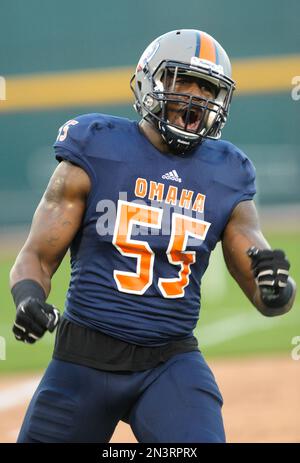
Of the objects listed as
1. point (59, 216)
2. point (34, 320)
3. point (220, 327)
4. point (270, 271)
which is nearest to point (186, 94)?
point (59, 216)

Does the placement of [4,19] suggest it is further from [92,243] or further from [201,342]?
[92,243]

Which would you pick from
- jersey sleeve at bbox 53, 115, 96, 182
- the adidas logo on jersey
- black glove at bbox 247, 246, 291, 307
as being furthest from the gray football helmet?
black glove at bbox 247, 246, 291, 307

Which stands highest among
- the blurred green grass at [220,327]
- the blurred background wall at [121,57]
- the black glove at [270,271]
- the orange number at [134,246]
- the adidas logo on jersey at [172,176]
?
the blurred background wall at [121,57]

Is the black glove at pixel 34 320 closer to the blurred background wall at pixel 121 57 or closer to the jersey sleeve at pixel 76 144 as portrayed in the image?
the jersey sleeve at pixel 76 144

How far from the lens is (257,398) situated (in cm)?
738

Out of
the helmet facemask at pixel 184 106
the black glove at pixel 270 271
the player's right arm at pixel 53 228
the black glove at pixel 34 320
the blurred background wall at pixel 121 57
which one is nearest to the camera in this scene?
the black glove at pixel 34 320

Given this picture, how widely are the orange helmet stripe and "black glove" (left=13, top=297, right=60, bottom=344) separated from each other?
4.06 feet

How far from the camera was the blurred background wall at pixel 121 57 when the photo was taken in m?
15.1

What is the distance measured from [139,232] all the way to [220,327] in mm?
6381

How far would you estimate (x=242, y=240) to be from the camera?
145 inches

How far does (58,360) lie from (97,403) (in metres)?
0.23

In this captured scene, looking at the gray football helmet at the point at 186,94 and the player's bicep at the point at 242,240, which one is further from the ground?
the gray football helmet at the point at 186,94

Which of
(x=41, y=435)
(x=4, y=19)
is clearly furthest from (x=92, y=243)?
(x=4, y=19)

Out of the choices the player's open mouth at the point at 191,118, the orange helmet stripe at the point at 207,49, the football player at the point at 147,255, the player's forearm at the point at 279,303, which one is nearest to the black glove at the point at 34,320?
the football player at the point at 147,255
